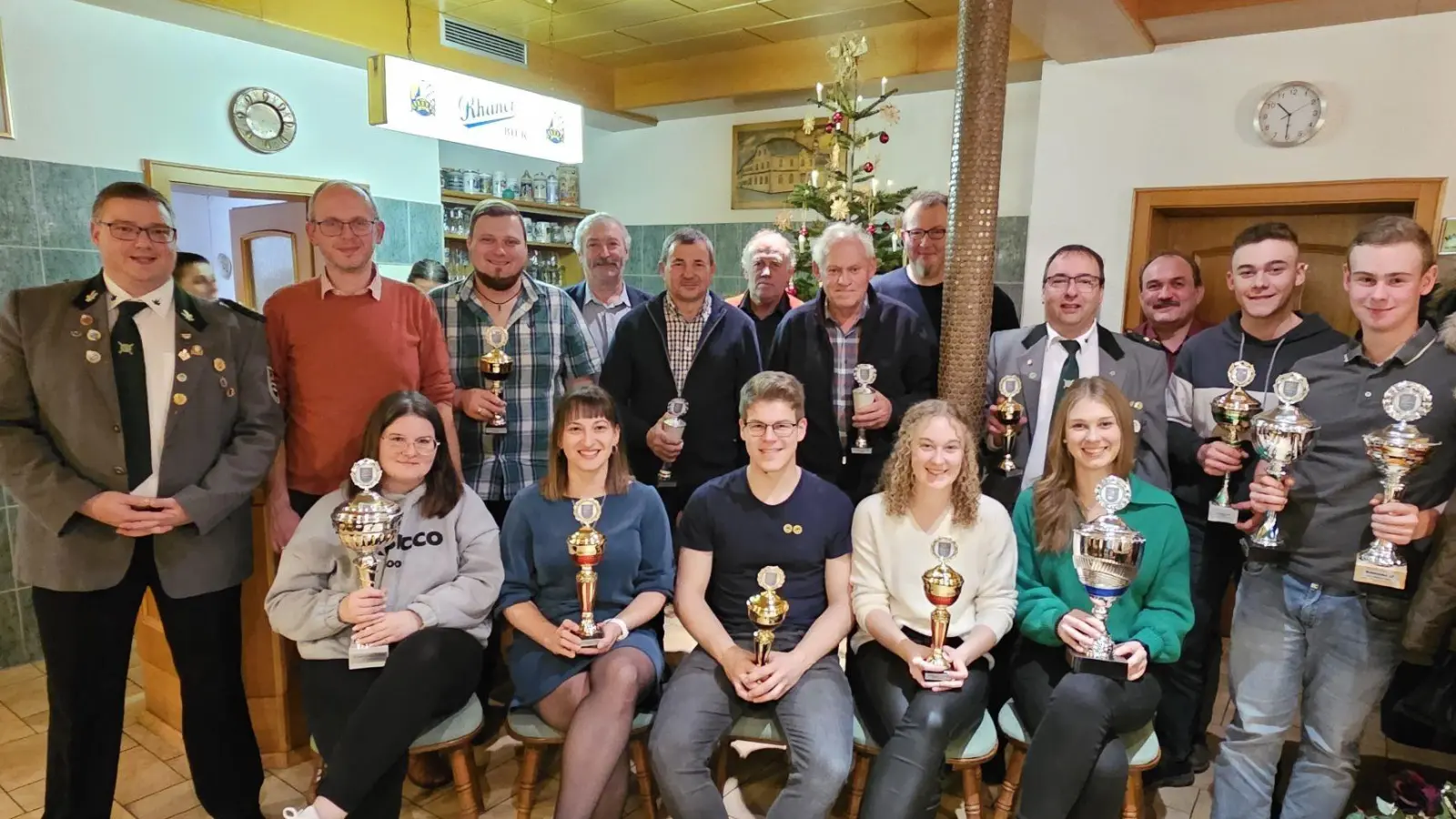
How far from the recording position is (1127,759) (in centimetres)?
194

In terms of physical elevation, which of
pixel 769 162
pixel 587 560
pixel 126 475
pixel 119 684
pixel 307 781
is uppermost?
pixel 769 162

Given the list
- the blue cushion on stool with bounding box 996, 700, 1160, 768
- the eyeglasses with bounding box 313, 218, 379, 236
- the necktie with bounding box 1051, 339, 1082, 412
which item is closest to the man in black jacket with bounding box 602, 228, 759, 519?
the eyeglasses with bounding box 313, 218, 379, 236

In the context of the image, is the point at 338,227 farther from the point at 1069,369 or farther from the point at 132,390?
the point at 1069,369

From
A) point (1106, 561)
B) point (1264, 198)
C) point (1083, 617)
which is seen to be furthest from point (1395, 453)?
point (1264, 198)

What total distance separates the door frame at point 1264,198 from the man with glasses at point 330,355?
3.22 meters

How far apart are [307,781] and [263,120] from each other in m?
3.44

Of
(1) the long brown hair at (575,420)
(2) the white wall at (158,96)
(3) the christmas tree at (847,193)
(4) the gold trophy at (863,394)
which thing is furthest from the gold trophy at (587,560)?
(2) the white wall at (158,96)

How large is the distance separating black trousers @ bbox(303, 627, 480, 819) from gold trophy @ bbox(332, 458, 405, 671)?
0.05m

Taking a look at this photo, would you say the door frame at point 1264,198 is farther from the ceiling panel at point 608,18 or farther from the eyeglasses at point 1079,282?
the ceiling panel at point 608,18

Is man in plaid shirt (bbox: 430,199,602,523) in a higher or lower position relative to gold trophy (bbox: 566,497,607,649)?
higher

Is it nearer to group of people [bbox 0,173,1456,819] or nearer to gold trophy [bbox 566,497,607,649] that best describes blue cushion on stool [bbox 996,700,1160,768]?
group of people [bbox 0,173,1456,819]

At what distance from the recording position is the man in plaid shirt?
2.65 m

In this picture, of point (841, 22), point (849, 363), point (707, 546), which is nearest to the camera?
point (707, 546)

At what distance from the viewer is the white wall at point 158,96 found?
3506 mm
